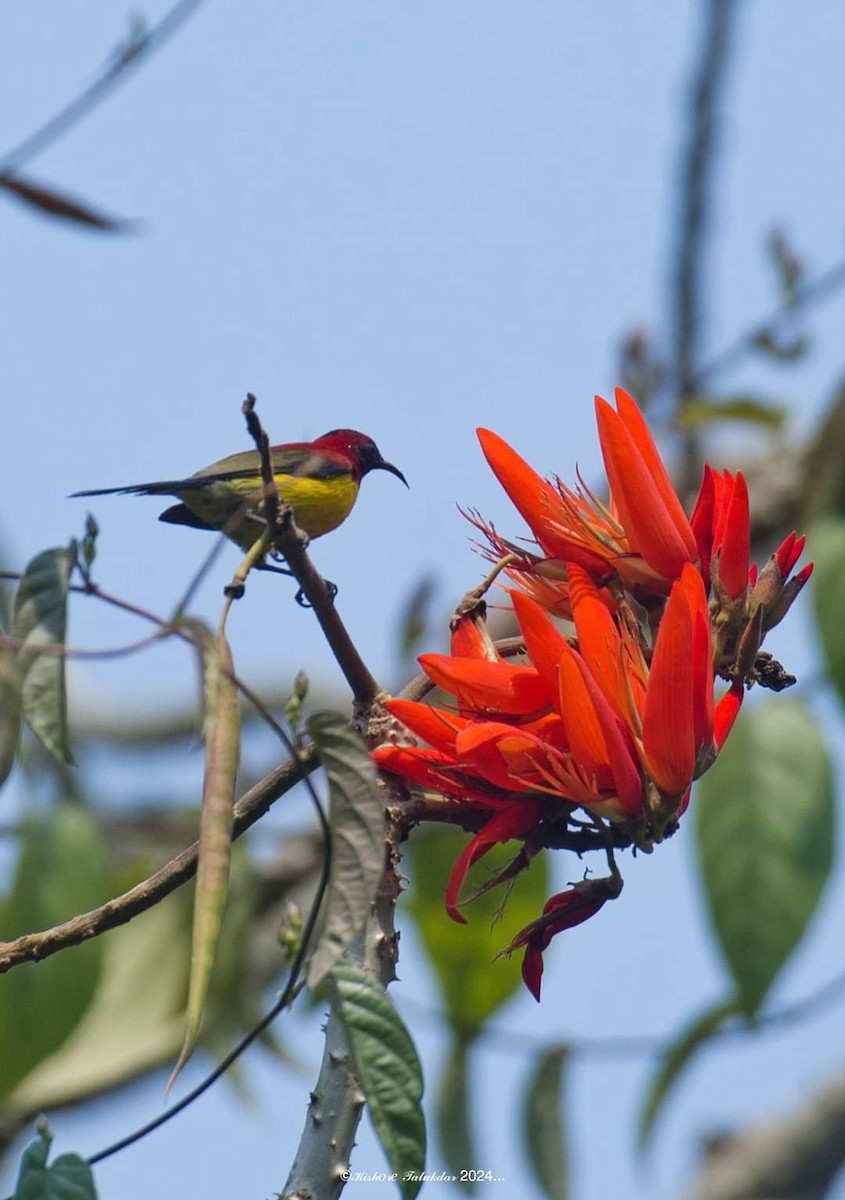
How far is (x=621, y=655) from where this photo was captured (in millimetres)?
1239

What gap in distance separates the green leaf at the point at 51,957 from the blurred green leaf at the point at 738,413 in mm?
2061

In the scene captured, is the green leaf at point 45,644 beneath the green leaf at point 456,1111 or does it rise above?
above

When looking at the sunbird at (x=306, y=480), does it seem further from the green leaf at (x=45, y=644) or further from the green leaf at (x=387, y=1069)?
the green leaf at (x=387, y=1069)

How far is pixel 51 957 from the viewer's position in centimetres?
231

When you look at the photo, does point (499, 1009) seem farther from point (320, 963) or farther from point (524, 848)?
point (320, 963)

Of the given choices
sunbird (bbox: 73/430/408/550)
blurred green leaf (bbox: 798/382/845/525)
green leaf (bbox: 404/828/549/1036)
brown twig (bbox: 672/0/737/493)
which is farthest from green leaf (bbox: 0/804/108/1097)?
brown twig (bbox: 672/0/737/493)

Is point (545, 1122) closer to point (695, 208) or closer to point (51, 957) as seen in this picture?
point (51, 957)

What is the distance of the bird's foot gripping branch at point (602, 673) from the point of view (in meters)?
1.19

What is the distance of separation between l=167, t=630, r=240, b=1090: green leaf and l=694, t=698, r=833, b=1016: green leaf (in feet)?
4.48

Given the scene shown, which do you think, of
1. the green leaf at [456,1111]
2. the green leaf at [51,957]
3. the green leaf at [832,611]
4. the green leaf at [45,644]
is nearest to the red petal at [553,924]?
the green leaf at [45,644]

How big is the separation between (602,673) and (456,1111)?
2.47 meters

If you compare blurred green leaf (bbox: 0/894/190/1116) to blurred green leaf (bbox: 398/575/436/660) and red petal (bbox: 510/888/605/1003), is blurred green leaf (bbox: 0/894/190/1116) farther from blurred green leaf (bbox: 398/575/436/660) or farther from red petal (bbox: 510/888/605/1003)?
red petal (bbox: 510/888/605/1003)

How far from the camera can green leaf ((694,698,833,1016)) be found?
2.21m

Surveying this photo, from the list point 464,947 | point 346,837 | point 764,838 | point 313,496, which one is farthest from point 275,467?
point 346,837
